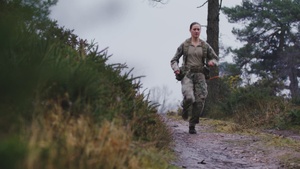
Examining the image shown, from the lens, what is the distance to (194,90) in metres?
9.32

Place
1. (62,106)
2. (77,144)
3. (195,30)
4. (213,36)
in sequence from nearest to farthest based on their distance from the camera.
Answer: (77,144)
(62,106)
(195,30)
(213,36)

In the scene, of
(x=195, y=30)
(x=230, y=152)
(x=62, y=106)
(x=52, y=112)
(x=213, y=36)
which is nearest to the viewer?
(x=52, y=112)

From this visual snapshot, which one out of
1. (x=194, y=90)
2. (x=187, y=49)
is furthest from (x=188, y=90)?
(x=187, y=49)

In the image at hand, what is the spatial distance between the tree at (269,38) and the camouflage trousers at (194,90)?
85.5 feet

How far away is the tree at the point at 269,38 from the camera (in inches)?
1368

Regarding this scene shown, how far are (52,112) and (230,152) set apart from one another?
16.1 feet

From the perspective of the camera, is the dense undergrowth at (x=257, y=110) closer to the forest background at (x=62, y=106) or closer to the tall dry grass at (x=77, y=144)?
the forest background at (x=62, y=106)

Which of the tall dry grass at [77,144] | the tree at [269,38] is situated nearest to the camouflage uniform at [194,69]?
the tall dry grass at [77,144]

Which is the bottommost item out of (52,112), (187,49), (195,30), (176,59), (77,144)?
(77,144)

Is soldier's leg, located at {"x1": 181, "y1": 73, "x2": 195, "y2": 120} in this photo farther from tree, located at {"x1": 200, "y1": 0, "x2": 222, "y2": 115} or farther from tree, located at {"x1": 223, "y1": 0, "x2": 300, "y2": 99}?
tree, located at {"x1": 223, "y1": 0, "x2": 300, "y2": 99}

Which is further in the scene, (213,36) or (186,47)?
(213,36)

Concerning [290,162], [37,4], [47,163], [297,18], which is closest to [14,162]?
[47,163]

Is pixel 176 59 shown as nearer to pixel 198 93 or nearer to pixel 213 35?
pixel 198 93

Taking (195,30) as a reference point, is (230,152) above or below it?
below
